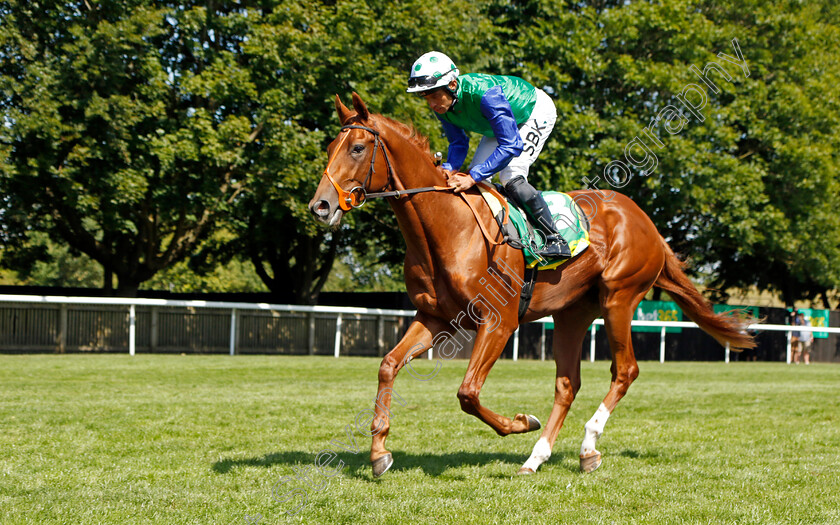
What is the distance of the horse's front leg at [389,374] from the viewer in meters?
5.07

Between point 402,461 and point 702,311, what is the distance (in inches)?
120

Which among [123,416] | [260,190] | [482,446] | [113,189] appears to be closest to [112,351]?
[113,189]

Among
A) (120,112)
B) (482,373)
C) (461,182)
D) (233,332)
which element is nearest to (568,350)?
(482,373)

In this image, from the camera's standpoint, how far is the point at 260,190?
765 inches

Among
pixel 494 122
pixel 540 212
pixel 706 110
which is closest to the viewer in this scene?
pixel 494 122

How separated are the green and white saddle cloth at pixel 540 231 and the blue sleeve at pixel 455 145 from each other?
0.95 feet

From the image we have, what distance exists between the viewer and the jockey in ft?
17.7

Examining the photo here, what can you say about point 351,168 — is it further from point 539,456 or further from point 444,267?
point 539,456

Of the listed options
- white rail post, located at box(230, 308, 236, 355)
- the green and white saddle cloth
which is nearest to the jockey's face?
the green and white saddle cloth

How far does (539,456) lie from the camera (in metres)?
5.69

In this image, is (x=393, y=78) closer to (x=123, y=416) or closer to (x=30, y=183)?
(x=30, y=183)

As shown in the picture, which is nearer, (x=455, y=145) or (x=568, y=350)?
(x=455, y=145)

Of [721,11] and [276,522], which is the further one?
[721,11]

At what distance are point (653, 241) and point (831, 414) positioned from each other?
4.64 metres
